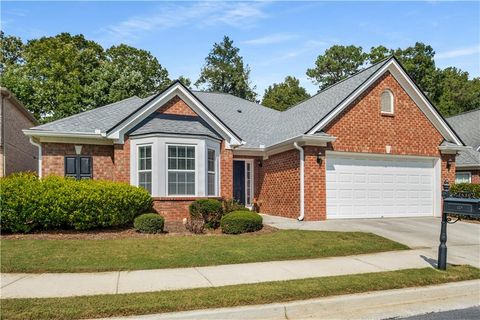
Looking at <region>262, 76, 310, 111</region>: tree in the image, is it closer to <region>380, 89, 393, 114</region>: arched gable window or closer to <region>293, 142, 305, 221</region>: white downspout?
<region>380, 89, 393, 114</region>: arched gable window

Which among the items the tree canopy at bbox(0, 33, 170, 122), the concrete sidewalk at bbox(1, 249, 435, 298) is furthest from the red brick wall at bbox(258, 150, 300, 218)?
the tree canopy at bbox(0, 33, 170, 122)

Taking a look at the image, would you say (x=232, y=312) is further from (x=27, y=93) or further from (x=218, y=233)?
(x=27, y=93)

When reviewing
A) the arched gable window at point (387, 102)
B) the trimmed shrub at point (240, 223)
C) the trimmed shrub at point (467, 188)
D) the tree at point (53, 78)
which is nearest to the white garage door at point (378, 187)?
the trimmed shrub at point (467, 188)

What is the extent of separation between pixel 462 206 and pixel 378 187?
28.3ft

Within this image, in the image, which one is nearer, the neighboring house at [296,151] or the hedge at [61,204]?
the hedge at [61,204]

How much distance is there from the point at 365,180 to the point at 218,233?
725 centimetres

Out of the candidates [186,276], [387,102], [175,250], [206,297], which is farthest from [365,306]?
[387,102]

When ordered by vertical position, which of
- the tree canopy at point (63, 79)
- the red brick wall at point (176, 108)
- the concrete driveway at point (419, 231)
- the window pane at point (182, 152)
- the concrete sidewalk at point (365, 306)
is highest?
the tree canopy at point (63, 79)

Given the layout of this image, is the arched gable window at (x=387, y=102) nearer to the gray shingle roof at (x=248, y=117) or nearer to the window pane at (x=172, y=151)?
the gray shingle roof at (x=248, y=117)

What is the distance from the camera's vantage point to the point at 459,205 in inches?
324

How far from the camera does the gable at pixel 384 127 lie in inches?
641

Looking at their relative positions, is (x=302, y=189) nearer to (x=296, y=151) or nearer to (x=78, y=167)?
(x=296, y=151)

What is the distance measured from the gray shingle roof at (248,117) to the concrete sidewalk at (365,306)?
368 inches

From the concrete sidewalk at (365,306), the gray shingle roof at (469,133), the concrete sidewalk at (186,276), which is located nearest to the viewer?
the concrete sidewalk at (365,306)
